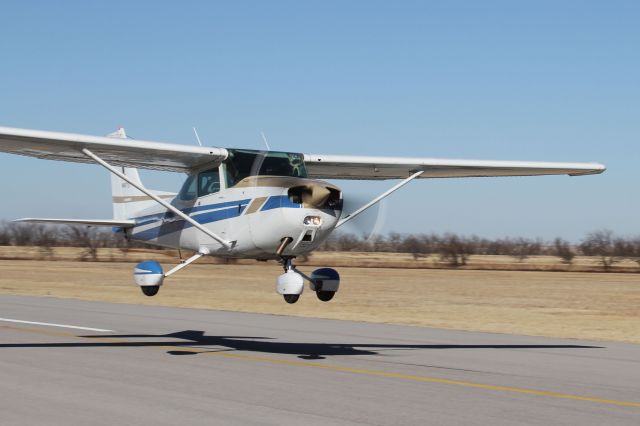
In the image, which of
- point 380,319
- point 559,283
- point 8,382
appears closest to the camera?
point 8,382

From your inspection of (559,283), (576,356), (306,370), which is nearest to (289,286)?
(306,370)

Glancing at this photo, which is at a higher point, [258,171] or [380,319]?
[258,171]

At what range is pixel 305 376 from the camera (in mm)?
11484

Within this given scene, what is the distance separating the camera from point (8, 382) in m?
10.7

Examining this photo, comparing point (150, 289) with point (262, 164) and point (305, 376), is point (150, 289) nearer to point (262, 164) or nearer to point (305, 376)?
point (262, 164)

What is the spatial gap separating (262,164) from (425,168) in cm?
411

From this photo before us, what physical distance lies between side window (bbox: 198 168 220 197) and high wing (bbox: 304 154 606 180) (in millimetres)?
1685

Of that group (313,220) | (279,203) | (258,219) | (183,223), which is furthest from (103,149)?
(313,220)

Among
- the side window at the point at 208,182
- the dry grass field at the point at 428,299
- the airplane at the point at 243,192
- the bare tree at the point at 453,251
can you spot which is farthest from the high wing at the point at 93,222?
the bare tree at the point at 453,251

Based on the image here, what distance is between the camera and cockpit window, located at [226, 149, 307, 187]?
13.2 meters

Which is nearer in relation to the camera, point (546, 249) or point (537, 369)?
point (537, 369)

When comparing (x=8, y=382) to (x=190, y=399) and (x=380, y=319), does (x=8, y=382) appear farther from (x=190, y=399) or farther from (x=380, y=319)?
(x=380, y=319)

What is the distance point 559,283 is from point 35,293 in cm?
2699

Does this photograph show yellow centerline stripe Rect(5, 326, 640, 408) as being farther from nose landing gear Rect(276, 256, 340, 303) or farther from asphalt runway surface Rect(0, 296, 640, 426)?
nose landing gear Rect(276, 256, 340, 303)
